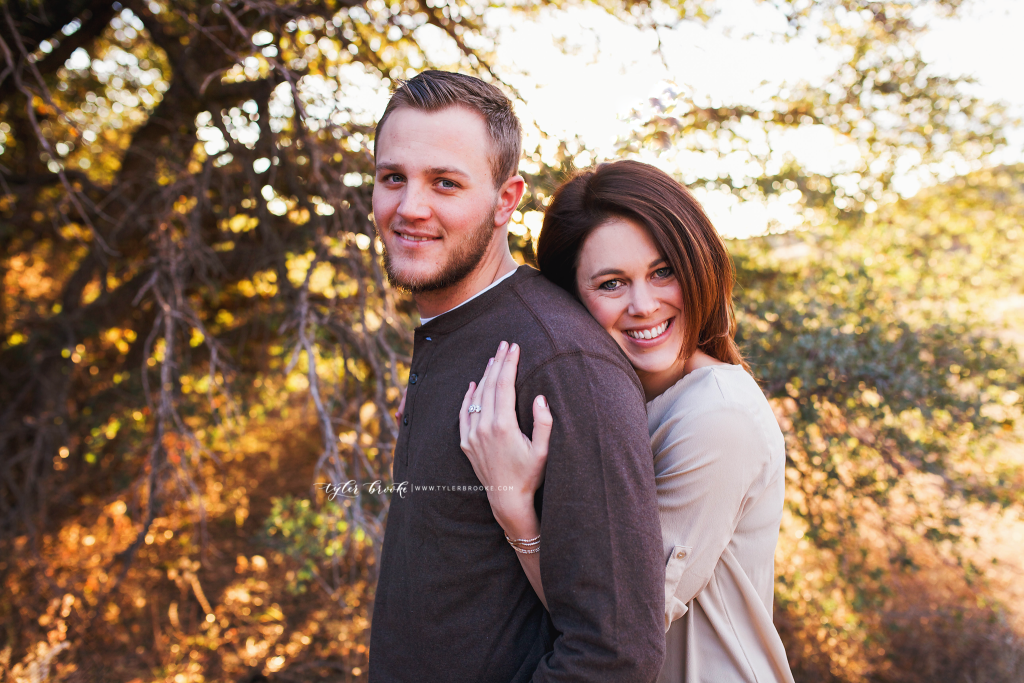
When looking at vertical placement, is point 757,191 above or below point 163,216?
above

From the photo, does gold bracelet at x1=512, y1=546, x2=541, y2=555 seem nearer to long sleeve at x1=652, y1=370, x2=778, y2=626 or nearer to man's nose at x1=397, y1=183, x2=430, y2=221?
long sleeve at x1=652, y1=370, x2=778, y2=626

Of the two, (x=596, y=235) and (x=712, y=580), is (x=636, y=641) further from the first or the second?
(x=596, y=235)

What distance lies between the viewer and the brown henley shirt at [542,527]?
117 centimetres

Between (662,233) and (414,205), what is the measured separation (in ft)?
2.34

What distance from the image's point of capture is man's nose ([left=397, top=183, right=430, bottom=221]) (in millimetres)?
1519

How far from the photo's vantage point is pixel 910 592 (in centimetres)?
387

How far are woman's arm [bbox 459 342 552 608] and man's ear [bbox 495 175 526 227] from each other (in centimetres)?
44

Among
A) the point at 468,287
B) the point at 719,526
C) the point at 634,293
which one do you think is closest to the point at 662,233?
the point at 634,293

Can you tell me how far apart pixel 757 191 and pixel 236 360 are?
3857 mm

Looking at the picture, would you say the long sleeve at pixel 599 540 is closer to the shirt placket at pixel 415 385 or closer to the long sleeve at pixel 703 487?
the long sleeve at pixel 703 487

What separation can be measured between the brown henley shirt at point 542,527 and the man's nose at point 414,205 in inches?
10.6

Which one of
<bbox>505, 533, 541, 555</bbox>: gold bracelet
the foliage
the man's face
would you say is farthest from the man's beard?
the foliage

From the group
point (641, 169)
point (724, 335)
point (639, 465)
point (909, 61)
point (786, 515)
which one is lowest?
point (786, 515)

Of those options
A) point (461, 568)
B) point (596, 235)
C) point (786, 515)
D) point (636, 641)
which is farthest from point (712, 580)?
point (786, 515)
